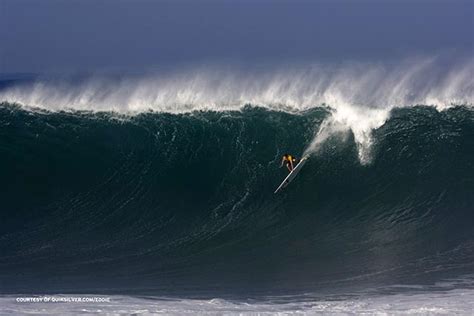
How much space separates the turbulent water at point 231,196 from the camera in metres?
11.7

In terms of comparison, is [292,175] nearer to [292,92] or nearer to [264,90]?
[292,92]

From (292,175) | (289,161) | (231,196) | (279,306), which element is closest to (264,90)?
(289,161)

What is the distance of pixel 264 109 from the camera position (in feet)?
52.0

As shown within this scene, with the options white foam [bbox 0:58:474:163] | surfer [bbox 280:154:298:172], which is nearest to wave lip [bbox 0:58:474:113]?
white foam [bbox 0:58:474:163]

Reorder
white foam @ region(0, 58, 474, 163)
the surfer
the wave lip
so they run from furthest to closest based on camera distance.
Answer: the wave lip → white foam @ region(0, 58, 474, 163) → the surfer

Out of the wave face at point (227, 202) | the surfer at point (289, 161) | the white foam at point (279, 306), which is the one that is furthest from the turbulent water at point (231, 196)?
the white foam at point (279, 306)

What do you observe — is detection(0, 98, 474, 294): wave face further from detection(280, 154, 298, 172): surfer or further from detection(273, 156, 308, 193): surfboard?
detection(280, 154, 298, 172): surfer

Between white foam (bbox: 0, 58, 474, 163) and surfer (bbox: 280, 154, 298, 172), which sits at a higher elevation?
white foam (bbox: 0, 58, 474, 163)

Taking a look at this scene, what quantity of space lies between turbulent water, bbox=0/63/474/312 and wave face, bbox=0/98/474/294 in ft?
0.10

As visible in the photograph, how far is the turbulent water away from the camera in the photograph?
38.3ft

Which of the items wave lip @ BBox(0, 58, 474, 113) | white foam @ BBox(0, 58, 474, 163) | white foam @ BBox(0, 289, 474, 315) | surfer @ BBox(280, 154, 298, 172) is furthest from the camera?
wave lip @ BBox(0, 58, 474, 113)

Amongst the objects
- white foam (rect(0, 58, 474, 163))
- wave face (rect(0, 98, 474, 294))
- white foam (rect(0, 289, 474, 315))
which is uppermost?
white foam (rect(0, 58, 474, 163))

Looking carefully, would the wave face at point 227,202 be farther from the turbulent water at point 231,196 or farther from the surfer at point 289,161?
the surfer at point 289,161

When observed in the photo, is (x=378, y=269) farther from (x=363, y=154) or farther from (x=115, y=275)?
(x=115, y=275)
